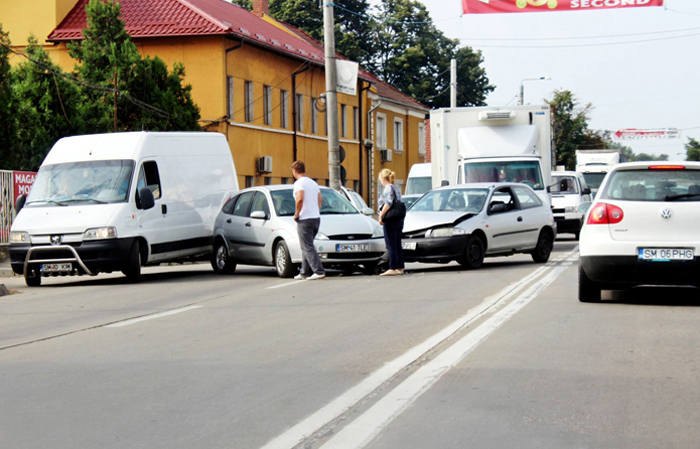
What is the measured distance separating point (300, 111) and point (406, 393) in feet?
124

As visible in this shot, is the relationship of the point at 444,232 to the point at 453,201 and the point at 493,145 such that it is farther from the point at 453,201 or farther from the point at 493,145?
the point at 493,145

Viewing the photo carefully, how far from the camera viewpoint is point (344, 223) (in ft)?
54.3

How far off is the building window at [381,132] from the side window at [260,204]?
37.0 meters

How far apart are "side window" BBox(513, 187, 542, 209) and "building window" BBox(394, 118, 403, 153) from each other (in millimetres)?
38138

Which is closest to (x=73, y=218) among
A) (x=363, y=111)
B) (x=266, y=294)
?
(x=266, y=294)

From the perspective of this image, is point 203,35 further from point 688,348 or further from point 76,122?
point 688,348

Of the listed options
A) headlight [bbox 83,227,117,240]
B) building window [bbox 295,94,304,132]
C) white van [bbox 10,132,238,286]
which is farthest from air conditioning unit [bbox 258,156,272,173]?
headlight [bbox 83,227,117,240]

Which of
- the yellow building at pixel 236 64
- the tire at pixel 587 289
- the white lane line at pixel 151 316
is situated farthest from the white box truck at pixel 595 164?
the white lane line at pixel 151 316

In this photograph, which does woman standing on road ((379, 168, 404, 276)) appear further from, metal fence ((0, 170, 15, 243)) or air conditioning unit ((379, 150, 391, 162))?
air conditioning unit ((379, 150, 391, 162))

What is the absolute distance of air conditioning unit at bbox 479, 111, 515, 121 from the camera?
936 inches

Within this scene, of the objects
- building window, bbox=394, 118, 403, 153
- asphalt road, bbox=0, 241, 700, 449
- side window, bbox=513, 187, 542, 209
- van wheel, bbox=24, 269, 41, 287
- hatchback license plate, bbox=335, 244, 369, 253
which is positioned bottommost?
van wheel, bbox=24, 269, 41, 287

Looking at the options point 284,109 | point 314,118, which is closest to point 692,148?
point 314,118

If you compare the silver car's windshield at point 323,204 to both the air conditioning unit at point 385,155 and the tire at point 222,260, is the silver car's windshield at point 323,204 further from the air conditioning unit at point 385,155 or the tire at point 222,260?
the air conditioning unit at point 385,155

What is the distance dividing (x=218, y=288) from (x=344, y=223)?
8.61ft
